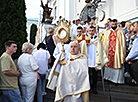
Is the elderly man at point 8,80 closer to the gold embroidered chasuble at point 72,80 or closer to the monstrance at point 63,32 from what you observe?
the gold embroidered chasuble at point 72,80

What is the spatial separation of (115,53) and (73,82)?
2.59 metres

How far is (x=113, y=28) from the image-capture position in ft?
17.5

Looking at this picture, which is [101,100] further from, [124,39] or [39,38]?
[39,38]

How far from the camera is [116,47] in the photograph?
5168 millimetres

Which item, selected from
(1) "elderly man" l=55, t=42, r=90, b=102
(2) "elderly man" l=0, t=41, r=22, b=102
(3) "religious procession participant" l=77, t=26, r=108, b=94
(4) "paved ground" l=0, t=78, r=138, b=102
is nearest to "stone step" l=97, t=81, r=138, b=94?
(4) "paved ground" l=0, t=78, r=138, b=102

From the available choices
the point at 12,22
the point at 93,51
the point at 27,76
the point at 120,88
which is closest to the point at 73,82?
the point at 27,76

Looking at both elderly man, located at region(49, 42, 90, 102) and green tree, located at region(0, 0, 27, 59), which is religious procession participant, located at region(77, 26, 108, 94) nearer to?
elderly man, located at region(49, 42, 90, 102)

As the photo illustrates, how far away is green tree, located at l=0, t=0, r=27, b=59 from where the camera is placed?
4.61 metres

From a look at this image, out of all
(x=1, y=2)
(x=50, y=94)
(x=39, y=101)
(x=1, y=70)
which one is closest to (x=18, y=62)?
(x=1, y=70)

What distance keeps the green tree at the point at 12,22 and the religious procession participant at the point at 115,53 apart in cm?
311

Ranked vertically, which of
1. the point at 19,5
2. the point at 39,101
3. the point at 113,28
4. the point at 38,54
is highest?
the point at 19,5

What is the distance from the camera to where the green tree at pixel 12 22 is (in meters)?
4.61

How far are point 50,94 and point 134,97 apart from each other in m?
2.49

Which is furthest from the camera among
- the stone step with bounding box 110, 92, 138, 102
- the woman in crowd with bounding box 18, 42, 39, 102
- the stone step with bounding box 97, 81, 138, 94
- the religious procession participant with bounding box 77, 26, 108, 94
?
the religious procession participant with bounding box 77, 26, 108, 94
